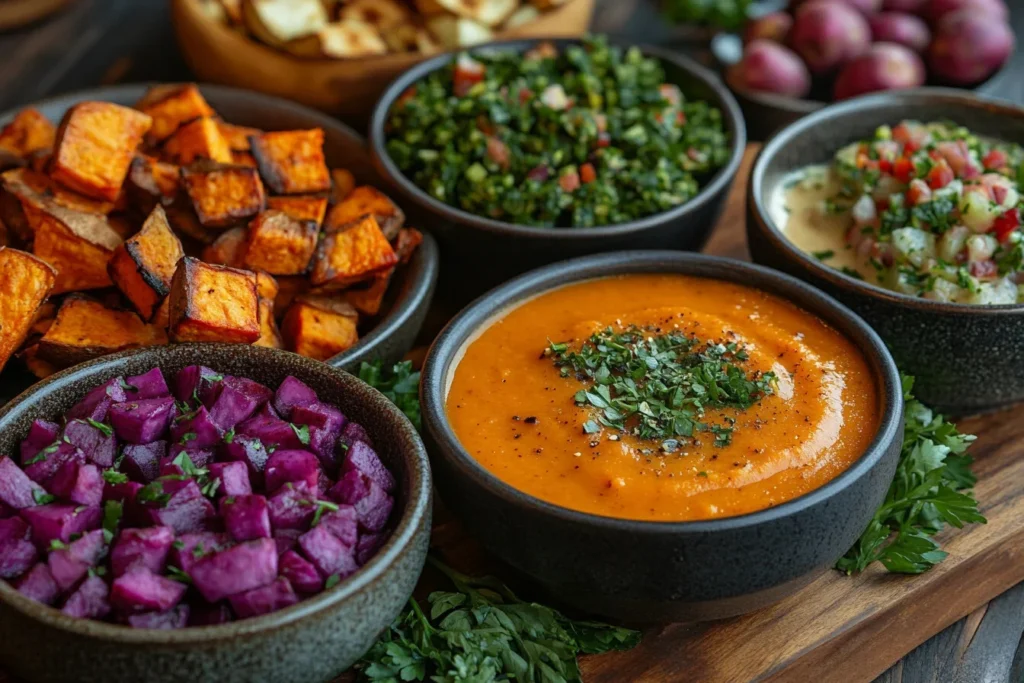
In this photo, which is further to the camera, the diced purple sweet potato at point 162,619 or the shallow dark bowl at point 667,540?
the shallow dark bowl at point 667,540

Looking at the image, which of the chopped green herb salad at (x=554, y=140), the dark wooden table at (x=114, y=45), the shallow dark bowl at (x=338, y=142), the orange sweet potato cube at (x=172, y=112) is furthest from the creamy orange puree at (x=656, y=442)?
the dark wooden table at (x=114, y=45)

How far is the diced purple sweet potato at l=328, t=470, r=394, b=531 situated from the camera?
6.75 ft

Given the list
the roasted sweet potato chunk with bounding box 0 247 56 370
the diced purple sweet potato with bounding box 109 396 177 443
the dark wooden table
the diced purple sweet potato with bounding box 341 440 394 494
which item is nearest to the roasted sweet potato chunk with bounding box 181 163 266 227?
the roasted sweet potato chunk with bounding box 0 247 56 370

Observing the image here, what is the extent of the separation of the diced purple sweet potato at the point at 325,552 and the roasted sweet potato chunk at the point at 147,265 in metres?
0.82

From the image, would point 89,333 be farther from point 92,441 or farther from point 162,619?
point 162,619

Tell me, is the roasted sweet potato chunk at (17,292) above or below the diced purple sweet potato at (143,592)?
above

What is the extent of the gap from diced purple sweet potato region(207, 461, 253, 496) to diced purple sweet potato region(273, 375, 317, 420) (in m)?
0.23

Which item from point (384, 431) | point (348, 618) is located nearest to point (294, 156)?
point (384, 431)

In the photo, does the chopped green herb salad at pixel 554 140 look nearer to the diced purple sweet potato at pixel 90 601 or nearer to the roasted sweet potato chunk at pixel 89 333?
the roasted sweet potato chunk at pixel 89 333

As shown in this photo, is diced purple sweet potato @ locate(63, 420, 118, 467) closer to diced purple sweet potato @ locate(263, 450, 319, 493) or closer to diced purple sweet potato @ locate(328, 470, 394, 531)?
diced purple sweet potato @ locate(263, 450, 319, 493)

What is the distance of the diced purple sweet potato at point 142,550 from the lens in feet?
6.12

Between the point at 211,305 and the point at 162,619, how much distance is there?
77cm

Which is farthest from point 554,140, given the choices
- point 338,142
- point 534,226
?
point 338,142

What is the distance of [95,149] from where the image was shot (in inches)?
105
